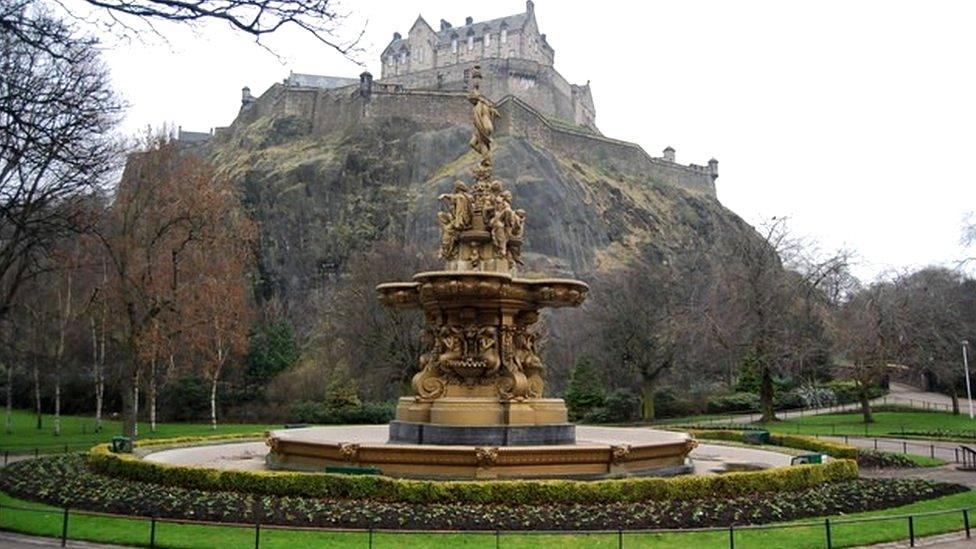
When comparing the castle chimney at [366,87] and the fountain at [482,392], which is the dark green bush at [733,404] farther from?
the castle chimney at [366,87]

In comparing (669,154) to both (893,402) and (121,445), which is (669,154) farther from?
(121,445)

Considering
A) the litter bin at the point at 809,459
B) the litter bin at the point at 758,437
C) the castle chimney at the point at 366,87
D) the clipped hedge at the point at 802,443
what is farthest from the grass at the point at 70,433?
the castle chimney at the point at 366,87

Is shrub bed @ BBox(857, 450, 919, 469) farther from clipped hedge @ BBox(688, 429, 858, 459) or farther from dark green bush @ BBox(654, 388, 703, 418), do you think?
Answer: dark green bush @ BBox(654, 388, 703, 418)

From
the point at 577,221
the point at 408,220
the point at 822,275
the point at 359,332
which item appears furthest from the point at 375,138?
the point at 822,275

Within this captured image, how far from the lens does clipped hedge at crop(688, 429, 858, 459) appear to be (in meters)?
18.9

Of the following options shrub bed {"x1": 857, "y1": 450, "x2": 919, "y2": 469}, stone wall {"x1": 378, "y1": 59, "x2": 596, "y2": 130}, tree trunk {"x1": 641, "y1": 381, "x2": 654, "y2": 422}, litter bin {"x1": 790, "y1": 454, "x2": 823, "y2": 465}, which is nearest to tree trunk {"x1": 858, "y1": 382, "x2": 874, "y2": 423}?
tree trunk {"x1": 641, "y1": 381, "x2": 654, "y2": 422}

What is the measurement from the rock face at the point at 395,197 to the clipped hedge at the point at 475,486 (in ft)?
178

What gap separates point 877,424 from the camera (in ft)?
123

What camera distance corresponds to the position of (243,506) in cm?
1197

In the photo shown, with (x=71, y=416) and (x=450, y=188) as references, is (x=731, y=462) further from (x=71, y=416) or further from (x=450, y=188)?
(x=450, y=188)

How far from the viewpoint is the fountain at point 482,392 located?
45.3 feet

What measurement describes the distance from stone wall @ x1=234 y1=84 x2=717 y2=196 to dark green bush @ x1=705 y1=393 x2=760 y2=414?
4410 cm

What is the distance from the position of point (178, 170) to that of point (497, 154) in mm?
45087

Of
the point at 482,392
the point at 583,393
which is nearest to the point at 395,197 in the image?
the point at 583,393
